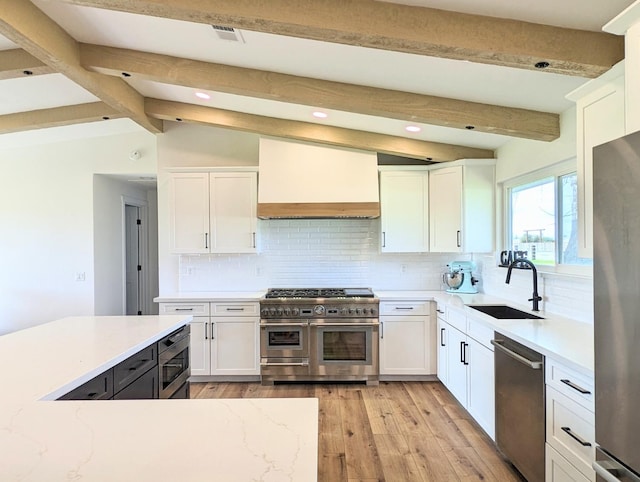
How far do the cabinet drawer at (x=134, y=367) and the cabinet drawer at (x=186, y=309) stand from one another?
1.53 meters

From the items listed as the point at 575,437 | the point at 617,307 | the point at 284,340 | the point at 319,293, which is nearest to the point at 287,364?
the point at 284,340

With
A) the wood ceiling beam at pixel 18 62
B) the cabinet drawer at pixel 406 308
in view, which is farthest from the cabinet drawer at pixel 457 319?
the wood ceiling beam at pixel 18 62

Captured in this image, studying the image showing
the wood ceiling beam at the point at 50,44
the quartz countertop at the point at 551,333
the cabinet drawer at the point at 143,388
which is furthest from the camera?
the wood ceiling beam at the point at 50,44

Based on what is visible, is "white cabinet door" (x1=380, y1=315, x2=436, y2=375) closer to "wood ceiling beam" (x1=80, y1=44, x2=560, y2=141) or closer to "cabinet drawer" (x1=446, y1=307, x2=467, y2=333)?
"cabinet drawer" (x1=446, y1=307, x2=467, y2=333)

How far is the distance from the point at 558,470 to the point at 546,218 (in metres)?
1.90

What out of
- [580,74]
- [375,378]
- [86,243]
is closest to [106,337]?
[375,378]

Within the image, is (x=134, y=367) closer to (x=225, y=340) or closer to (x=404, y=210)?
(x=225, y=340)

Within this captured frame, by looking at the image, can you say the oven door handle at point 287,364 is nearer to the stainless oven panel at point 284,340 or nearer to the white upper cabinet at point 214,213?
the stainless oven panel at point 284,340

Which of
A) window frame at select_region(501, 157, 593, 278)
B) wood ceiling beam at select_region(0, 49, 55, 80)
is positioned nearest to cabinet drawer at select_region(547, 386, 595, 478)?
window frame at select_region(501, 157, 593, 278)

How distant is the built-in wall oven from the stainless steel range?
42.7 inches

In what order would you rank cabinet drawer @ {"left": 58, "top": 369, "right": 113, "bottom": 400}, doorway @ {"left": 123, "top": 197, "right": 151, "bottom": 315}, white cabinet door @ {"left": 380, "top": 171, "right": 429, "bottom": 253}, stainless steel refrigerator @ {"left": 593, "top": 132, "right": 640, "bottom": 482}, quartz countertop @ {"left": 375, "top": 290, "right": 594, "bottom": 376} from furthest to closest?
1. doorway @ {"left": 123, "top": 197, "right": 151, "bottom": 315}
2. white cabinet door @ {"left": 380, "top": 171, "right": 429, "bottom": 253}
3. quartz countertop @ {"left": 375, "top": 290, "right": 594, "bottom": 376}
4. cabinet drawer @ {"left": 58, "top": 369, "right": 113, "bottom": 400}
5. stainless steel refrigerator @ {"left": 593, "top": 132, "right": 640, "bottom": 482}

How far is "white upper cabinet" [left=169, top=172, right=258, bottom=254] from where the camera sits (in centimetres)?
385

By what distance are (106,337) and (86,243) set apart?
3.13 metres

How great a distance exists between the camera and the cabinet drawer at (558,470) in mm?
1649
